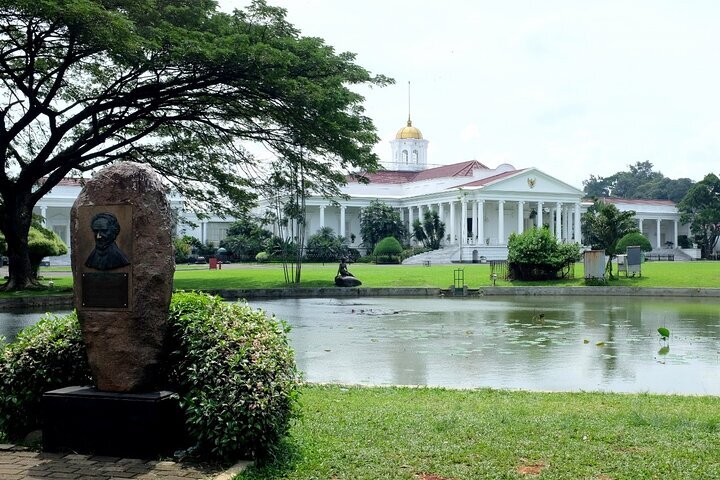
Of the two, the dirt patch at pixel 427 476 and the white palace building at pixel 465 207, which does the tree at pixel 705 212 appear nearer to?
the white palace building at pixel 465 207

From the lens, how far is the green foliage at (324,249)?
59250 millimetres

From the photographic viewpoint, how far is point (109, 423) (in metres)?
5.34

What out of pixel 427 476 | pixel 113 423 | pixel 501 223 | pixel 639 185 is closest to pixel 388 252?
pixel 501 223

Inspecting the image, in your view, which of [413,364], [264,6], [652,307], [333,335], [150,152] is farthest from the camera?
[150,152]

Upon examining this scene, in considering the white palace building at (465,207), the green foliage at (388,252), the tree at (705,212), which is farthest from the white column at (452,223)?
the tree at (705,212)

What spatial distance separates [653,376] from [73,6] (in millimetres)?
15818

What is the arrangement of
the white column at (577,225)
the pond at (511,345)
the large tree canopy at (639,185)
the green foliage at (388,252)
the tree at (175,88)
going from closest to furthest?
the pond at (511,345) < the tree at (175,88) < the green foliage at (388,252) < the white column at (577,225) < the large tree canopy at (639,185)

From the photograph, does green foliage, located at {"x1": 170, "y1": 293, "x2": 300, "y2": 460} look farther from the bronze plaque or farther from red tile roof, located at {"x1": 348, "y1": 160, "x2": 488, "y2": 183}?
red tile roof, located at {"x1": 348, "y1": 160, "x2": 488, "y2": 183}

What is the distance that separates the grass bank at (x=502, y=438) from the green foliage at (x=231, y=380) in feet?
0.92

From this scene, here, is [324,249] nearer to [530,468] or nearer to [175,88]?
[175,88]

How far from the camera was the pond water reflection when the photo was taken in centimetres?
893

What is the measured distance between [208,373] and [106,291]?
1.05 meters

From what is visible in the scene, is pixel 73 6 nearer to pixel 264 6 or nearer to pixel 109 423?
pixel 264 6

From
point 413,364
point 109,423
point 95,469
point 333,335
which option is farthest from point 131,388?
point 333,335
